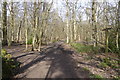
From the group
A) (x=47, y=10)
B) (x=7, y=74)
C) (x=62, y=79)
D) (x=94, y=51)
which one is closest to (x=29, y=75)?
(x=7, y=74)

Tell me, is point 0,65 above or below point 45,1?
below

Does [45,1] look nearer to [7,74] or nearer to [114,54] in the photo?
[114,54]

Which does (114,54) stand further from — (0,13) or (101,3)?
(0,13)

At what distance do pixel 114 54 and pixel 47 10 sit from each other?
1036cm

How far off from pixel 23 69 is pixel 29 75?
1.53 m

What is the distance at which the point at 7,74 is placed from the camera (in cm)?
858

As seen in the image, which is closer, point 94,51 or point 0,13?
point 94,51

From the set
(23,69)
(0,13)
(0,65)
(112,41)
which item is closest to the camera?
(0,65)

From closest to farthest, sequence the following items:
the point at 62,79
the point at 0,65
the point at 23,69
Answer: the point at 62,79 < the point at 0,65 < the point at 23,69

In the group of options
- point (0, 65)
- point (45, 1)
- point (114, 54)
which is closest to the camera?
point (0, 65)

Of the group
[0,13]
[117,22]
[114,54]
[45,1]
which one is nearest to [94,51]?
[114,54]

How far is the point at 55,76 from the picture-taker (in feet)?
27.3

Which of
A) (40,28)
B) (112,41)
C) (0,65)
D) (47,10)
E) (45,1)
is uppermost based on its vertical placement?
(45,1)

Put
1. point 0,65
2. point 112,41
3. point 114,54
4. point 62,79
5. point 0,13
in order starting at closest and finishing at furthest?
point 62,79 → point 0,65 → point 114,54 → point 112,41 → point 0,13
